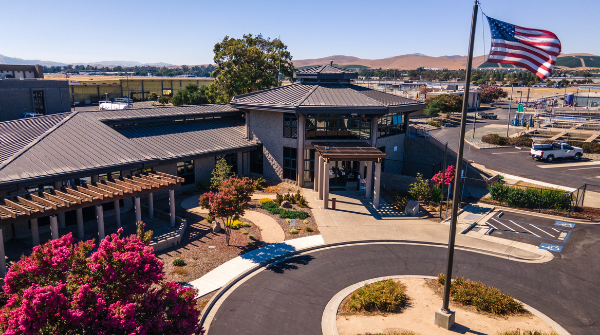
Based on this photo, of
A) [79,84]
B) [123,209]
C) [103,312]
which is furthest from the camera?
[79,84]

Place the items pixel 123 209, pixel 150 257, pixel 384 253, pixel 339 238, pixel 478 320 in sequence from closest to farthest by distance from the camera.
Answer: pixel 150 257 → pixel 478 320 → pixel 384 253 → pixel 339 238 → pixel 123 209

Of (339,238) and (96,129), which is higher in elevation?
(96,129)

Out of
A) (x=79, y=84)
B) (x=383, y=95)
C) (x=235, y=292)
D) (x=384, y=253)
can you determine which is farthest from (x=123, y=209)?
(x=79, y=84)

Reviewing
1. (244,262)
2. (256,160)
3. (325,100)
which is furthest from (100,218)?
(325,100)

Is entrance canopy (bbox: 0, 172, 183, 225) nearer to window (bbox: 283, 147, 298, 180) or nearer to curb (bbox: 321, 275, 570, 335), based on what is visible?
curb (bbox: 321, 275, 570, 335)

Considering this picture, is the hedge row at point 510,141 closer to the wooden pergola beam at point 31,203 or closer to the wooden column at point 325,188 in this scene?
the wooden column at point 325,188

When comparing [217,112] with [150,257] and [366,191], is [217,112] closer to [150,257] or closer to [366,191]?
[366,191]

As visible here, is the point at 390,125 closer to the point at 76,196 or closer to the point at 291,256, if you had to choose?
the point at 291,256
